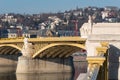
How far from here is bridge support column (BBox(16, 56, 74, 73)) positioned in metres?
59.8

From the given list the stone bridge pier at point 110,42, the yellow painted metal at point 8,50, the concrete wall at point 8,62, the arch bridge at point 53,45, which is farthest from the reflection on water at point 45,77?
the stone bridge pier at point 110,42

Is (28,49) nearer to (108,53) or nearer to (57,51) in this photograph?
(57,51)

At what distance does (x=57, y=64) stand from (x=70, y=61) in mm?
2749

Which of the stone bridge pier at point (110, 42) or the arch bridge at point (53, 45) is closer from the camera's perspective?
the stone bridge pier at point (110, 42)

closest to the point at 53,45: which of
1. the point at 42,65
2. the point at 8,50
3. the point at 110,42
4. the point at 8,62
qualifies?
the point at 42,65

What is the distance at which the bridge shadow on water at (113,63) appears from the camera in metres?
14.6

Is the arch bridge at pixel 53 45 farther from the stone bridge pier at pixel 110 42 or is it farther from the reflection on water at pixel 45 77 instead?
the stone bridge pier at pixel 110 42

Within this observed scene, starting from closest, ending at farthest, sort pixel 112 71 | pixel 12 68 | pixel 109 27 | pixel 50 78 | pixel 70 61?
pixel 112 71, pixel 109 27, pixel 50 78, pixel 70 61, pixel 12 68

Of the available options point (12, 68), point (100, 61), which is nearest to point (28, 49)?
point (12, 68)

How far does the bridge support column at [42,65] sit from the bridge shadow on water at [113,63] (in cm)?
4455

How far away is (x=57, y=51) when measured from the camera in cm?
5956

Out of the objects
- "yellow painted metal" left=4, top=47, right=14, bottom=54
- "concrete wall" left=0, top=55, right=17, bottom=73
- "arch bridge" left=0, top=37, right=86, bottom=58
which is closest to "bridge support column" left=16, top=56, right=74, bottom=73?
"arch bridge" left=0, top=37, right=86, bottom=58

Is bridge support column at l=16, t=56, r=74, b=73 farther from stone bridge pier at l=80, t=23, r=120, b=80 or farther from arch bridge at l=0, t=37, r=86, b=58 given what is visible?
stone bridge pier at l=80, t=23, r=120, b=80

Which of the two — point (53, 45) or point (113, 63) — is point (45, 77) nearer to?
point (53, 45)
